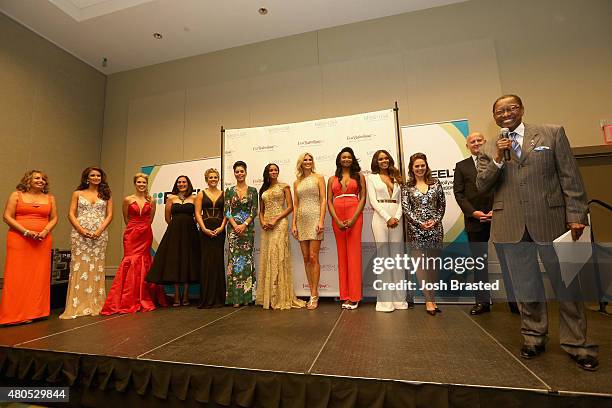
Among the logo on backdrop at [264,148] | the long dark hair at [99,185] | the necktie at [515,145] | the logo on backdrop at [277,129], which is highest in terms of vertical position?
the logo on backdrop at [277,129]

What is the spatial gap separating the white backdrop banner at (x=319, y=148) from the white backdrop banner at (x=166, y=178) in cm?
60

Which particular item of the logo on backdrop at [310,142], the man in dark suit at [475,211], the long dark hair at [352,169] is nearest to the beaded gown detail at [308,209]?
the long dark hair at [352,169]

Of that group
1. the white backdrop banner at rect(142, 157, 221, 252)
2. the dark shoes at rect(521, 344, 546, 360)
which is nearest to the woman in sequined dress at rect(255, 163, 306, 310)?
the white backdrop banner at rect(142, 157, 221, 252)

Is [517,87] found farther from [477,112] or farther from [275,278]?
[275,278]

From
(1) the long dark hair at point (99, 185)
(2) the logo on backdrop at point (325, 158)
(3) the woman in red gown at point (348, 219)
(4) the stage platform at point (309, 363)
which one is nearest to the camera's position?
(4) the stage platform at point (309, 363)

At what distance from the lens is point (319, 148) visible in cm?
432

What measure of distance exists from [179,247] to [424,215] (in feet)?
9.09

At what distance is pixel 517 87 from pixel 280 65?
129 inches

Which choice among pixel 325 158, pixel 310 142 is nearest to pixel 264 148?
pixel 310 142

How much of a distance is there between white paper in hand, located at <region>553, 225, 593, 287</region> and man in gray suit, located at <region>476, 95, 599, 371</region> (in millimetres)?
28

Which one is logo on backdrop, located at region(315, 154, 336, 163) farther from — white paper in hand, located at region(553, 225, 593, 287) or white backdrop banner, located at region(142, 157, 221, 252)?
white paper in hand, located at region(553, 225, 593, 287)

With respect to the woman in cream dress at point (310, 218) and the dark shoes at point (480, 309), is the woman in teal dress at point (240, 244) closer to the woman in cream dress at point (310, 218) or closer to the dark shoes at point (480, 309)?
the woman in cream dress at point (310, 218)

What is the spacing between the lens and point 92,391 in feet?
7.07

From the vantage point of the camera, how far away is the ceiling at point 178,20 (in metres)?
4.47
